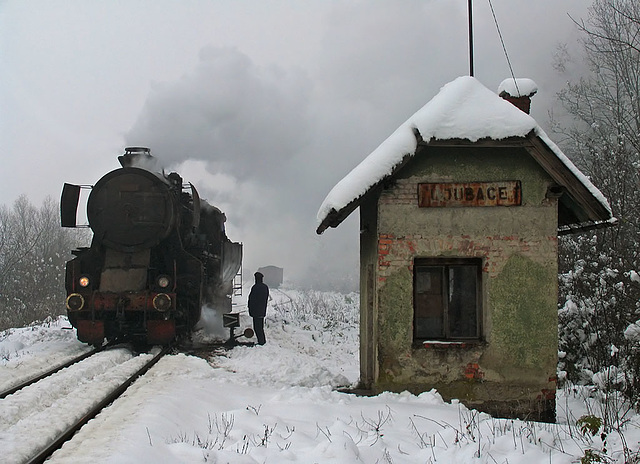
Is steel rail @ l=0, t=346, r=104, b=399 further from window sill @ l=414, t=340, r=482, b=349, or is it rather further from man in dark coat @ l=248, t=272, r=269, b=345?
window sill @ l=414, t=340, r=482, b=349

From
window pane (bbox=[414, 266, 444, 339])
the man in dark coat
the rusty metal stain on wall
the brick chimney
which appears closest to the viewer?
the rusty metal stain on wall

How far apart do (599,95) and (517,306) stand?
513 inches

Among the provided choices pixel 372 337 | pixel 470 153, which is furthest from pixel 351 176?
pixel 372 337

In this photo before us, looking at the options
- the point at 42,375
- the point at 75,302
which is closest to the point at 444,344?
the point at 42,375

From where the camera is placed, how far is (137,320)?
12539 mm

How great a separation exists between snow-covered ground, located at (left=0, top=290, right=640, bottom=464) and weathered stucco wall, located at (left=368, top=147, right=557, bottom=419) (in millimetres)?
489

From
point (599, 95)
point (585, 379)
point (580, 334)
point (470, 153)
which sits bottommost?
point (585, 379)

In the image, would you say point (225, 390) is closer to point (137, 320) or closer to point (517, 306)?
point (517, 306)

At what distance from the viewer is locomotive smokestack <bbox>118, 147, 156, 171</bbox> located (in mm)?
14062

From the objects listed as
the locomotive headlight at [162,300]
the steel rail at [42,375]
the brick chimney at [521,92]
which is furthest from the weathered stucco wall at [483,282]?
the locomotive headlight at [162,300]

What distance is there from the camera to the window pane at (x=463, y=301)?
782 cm

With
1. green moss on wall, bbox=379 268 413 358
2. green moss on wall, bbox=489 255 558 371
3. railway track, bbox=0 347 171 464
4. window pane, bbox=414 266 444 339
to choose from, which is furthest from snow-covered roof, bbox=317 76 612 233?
railway track, bbox=0 347 171 464

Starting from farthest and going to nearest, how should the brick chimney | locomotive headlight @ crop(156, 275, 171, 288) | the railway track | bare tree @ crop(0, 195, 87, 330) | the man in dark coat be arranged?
1. bare tree @ crop(0, 195, 87, 330)
2. the man in dark coat
3. locomotive headlight @ crop(156, 275, 171, 288)
4. the brick chimney
5. the railway track

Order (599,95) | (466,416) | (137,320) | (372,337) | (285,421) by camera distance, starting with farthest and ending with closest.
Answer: (599,95) < (137,320) < (372,337) < (466,416) < (285,421)
